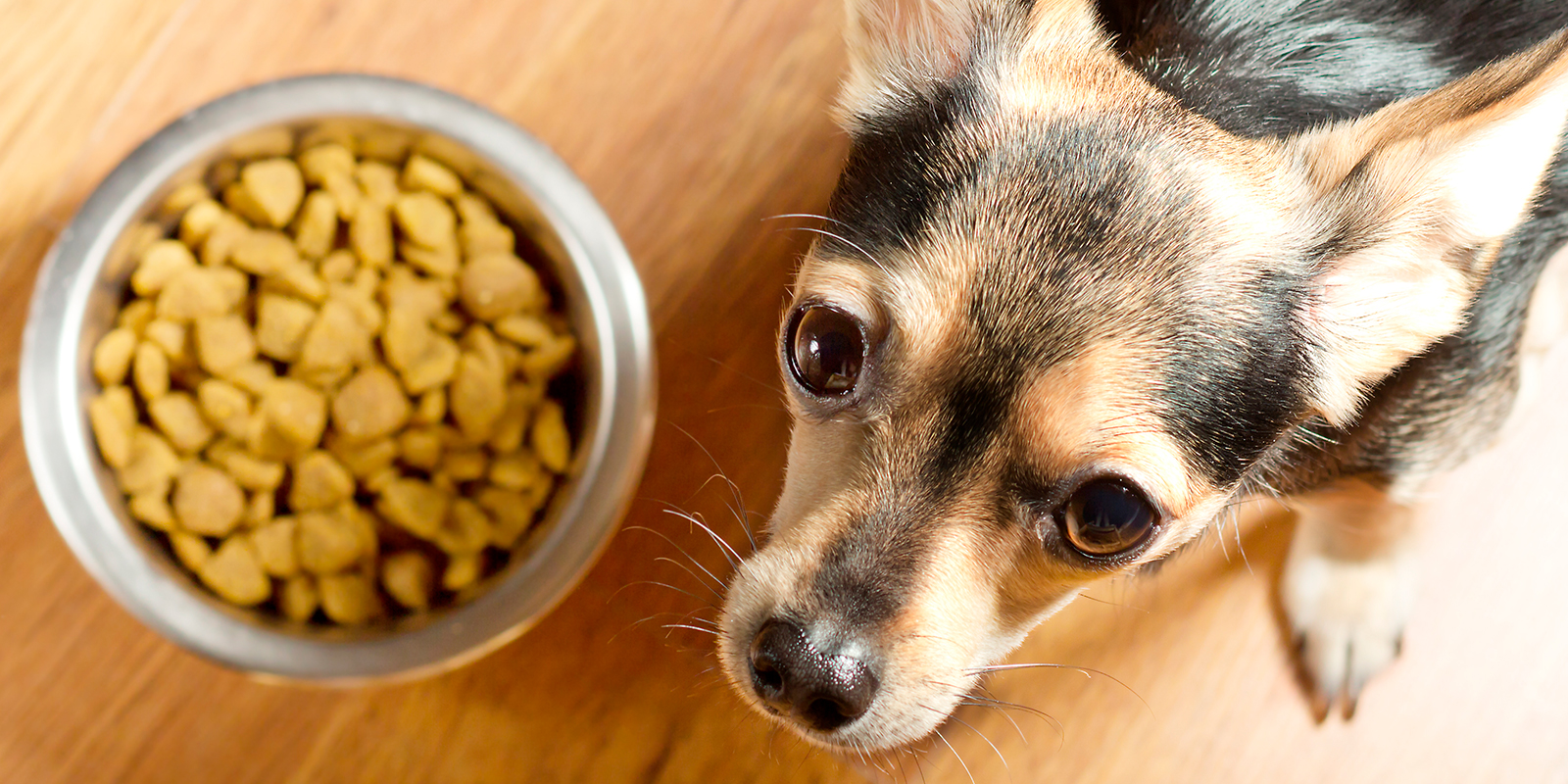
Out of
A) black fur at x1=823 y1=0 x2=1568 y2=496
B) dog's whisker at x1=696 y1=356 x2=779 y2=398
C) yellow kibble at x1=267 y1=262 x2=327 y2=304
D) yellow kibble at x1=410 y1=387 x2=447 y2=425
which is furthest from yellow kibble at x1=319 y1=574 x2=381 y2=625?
black fur at x1=823 y1=0 x2=1568 y2=496

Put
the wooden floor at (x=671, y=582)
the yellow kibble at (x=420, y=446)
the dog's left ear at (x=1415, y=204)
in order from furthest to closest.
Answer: the wooden floor at (x=671, y=582), the yellow kibble at (x=420, y=446), the dog's left ear at (x=1415, y=204)

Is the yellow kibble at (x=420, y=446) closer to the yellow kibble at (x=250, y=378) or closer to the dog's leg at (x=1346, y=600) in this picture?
the yellow kibble at (x=250, y=378)

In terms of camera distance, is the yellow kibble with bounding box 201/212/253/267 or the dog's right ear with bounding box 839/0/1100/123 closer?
the dog's right ear with bounding box 839/0/1100/123

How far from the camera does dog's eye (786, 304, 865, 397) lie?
1.07m

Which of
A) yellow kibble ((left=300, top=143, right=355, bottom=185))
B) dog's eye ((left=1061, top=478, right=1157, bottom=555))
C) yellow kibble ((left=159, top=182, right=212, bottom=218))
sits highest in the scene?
dog's eye ((left=1061, top=478, right=1157, bottom=555))

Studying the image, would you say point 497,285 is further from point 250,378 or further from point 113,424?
point 113,424

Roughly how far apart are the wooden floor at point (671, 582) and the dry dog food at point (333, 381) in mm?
236

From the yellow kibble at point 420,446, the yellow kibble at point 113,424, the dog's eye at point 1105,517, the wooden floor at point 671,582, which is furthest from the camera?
the wooden floor at point 671,582

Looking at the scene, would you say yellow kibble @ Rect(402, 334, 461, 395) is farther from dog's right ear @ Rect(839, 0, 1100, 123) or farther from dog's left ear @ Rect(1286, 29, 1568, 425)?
dog's left ear @ Rect(1286, 29, 1568, 425)

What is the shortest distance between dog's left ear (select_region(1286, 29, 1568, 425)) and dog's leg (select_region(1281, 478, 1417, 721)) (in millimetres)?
579

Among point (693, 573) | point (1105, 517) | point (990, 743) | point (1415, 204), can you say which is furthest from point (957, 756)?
point (1415, 204)

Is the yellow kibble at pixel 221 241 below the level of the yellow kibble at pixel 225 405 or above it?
above

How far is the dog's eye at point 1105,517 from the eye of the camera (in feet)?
3.35

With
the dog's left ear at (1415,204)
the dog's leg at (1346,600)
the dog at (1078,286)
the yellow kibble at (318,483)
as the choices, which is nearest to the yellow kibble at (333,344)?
the yellow kibble at (318,483)
